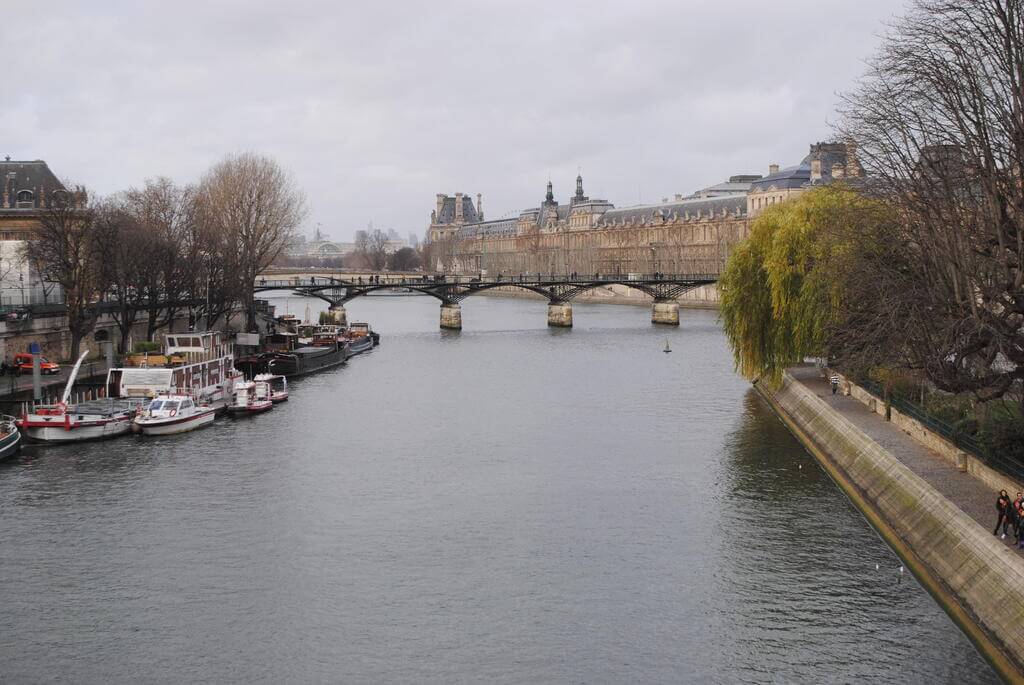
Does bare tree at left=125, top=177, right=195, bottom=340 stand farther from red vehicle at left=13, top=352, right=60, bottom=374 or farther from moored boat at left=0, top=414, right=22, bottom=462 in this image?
moored boat at left=0, top=414, right=22, bottom=462

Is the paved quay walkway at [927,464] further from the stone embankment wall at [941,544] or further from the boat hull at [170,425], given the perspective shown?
the boat hull at [170,425]

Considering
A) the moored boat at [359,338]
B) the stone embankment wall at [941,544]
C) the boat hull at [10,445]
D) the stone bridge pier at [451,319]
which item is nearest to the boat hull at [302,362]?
the moored boat at [359,338]

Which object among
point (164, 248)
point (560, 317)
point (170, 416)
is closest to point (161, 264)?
point (164, 248)

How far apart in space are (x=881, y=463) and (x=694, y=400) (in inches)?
890

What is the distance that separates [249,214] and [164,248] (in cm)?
1668

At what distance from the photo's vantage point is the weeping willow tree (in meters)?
46.2

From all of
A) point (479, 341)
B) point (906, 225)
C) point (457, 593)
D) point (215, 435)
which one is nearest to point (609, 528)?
point (457, 593)

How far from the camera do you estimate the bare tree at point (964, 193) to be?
26.6m

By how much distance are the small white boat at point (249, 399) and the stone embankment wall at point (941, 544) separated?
2556 centimetres

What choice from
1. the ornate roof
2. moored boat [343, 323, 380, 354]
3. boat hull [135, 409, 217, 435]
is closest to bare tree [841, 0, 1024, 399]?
boat hull [135, 409, 217, 435]

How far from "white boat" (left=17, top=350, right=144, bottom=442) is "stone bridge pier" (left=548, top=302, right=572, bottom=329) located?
6331 centimetres

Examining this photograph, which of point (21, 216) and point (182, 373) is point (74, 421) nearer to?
point (182, 373)

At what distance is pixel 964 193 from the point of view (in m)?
31.6

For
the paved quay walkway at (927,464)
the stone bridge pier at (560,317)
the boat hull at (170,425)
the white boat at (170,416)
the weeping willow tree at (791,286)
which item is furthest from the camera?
the stone bridge pier at (560,317)
